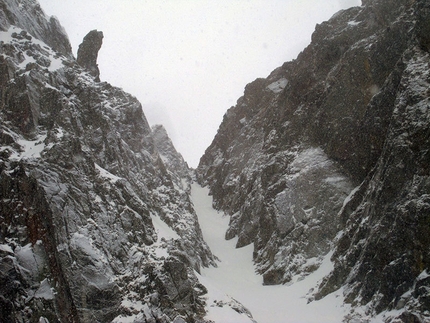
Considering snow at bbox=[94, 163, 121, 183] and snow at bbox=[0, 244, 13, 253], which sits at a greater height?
snow at bbox=[94, 163, 121, 183]

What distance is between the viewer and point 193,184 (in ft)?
256

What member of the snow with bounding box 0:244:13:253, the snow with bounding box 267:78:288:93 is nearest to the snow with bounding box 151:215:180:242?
the snow with bounding box 0:244:13:253

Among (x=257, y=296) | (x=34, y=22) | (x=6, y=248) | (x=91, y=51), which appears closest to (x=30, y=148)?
(x=6, y=248)

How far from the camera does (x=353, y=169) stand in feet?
107

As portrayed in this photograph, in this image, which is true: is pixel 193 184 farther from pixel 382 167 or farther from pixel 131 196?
pixel 382 167

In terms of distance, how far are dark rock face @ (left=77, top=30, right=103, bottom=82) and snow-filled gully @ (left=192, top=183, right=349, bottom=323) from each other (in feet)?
94.3

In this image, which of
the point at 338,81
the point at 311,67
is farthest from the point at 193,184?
the point at 338,81

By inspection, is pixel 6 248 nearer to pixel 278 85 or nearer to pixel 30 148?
pixel 30 148

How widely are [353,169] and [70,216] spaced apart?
23.7m

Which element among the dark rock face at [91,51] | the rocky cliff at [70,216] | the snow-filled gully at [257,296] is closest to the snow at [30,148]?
the rocky cliff at [70,216]

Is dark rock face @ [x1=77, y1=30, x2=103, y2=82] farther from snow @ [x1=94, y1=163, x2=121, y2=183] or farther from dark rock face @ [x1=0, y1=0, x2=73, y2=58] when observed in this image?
snow @ [x1=94, y1=163, x2=121, y2=183]

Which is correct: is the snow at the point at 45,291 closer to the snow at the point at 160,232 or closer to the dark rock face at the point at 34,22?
the snow at the point at 160,232

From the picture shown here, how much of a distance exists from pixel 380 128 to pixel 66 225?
24.5 meters

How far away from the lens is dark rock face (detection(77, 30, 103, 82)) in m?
47.6
